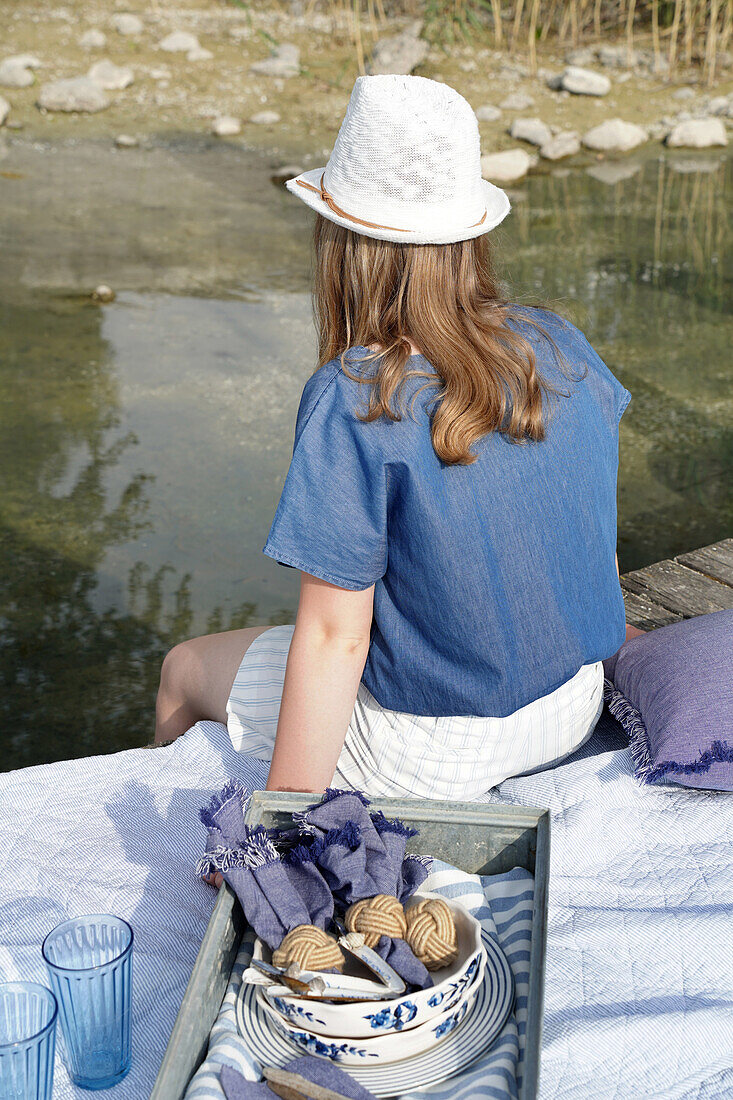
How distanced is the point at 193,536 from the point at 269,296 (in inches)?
75.2

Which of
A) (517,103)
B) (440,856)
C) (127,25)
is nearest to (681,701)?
(440,856)

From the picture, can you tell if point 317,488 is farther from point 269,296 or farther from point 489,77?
point 489,77

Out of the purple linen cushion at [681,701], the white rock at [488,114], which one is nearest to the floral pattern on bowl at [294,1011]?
the purple linen cushion at [681,701]

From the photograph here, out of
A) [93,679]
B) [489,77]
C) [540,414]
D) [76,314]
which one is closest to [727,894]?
[540,414]

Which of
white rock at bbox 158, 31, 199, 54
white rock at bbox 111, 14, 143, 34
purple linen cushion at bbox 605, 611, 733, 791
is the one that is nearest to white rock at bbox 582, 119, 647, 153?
white rock at bbox 158, 31, 199, 54

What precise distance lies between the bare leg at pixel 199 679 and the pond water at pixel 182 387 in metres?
0.57

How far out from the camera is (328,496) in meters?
1.19

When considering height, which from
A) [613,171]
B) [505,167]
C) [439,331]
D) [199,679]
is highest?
[439,331]

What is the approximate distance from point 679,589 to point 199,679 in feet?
3.46

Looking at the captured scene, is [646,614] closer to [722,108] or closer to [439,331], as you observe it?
[439,331]

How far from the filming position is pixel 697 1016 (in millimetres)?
A: 1135

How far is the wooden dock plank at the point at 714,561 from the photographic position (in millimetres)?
2234

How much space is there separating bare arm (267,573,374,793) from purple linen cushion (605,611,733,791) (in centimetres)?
50

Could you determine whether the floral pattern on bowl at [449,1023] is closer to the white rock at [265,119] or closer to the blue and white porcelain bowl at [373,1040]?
the blue and white porcelain bowl at [373,1040]
